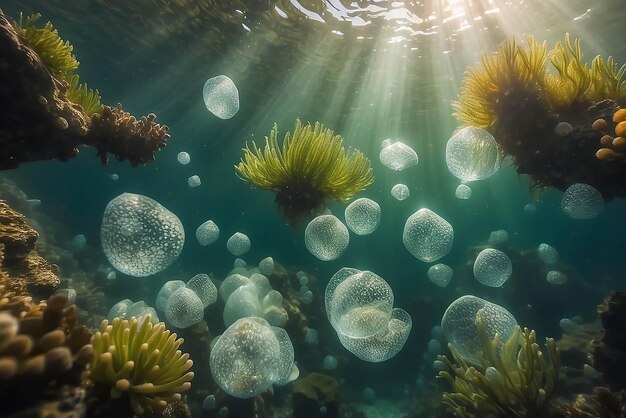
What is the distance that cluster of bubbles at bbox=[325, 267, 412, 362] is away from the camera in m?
6.12

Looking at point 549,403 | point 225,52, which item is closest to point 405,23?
point 225,52

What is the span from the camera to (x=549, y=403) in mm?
4703

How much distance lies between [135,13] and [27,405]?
60.7 ft

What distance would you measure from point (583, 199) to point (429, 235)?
293 cm

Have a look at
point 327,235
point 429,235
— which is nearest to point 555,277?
point 429,235

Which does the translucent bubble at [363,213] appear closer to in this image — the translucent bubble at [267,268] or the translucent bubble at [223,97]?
the translucent bubble at [223,97]

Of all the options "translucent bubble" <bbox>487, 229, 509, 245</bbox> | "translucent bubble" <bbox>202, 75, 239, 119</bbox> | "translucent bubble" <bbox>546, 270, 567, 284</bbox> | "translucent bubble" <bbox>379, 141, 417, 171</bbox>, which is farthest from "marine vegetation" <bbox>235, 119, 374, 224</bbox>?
"translucent bubble" <bbox>487, 229, 509, 245</bbox>

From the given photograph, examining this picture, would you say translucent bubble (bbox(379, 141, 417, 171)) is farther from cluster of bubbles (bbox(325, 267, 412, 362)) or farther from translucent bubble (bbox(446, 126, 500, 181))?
cluster of bubbles (bbox(325, 267, 412, 362))

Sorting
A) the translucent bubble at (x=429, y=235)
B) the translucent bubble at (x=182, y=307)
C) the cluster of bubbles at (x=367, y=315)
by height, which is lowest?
the translucent bubble at (x=182, y=307)

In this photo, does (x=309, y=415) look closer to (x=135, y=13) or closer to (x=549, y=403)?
(x=549, y=403)

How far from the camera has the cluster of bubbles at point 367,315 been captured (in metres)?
6.12

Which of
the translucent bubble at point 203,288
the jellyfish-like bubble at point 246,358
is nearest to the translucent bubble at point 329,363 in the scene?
the translucent bubble at point 203,288

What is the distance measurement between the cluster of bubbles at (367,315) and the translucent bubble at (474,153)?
2.75 m

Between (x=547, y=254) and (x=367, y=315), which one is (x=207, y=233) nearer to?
(x=367, y=315)
